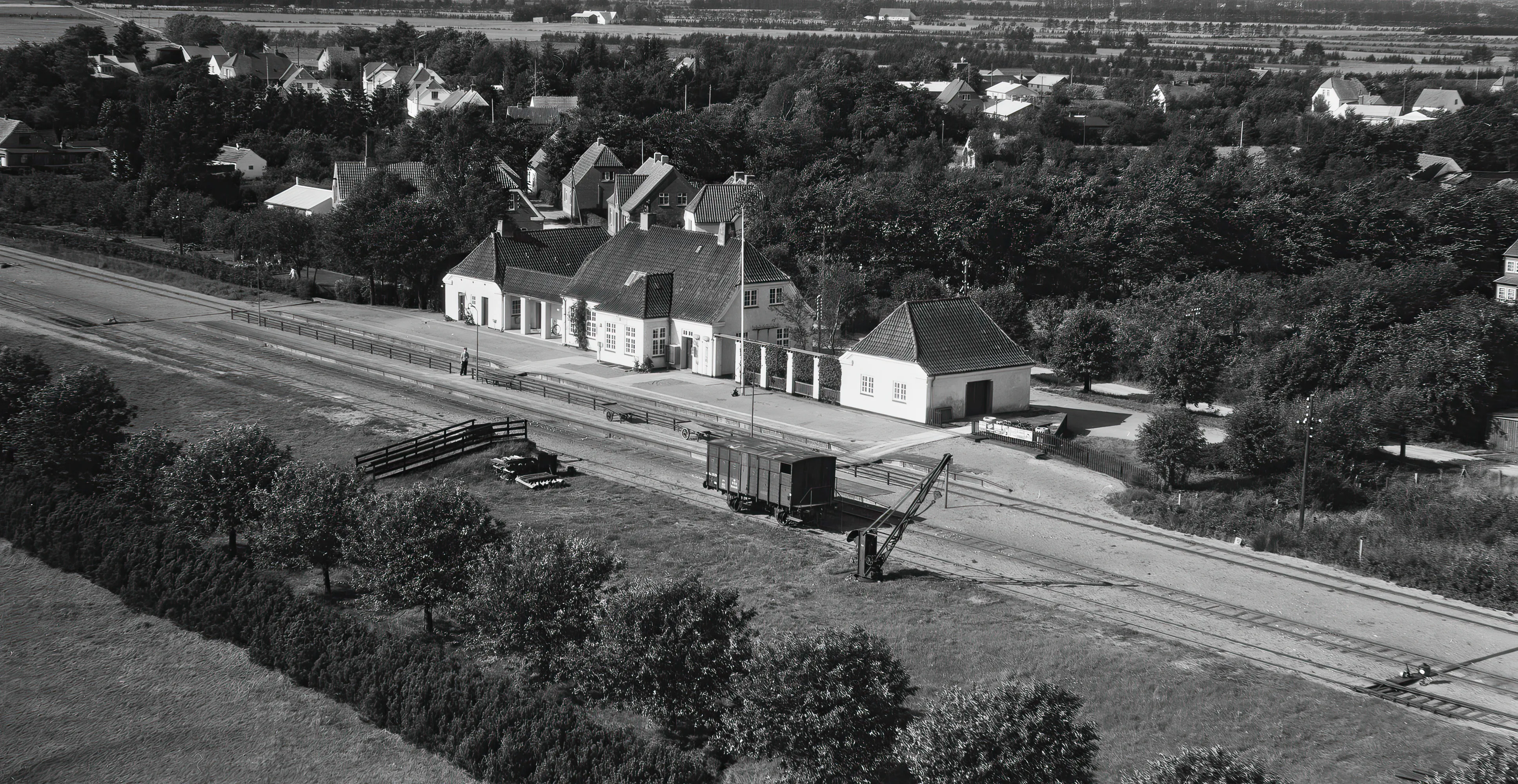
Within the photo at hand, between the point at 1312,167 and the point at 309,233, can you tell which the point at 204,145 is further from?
the point at 1312,167

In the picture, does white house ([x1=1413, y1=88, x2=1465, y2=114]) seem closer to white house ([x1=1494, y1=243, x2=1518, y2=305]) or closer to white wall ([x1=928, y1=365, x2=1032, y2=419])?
white house ([x1=1494, y1=243, x2=1518, y2=305])

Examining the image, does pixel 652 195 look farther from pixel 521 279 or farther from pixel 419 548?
pixel 419 548

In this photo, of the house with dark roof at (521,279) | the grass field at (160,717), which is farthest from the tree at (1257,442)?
the house with dark roof at (521,279)

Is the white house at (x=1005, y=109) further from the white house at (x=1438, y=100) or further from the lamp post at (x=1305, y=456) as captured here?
the lamp post at (x=1305, y=456)

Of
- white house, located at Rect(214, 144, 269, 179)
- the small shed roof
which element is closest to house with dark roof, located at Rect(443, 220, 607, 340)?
the small shed roof

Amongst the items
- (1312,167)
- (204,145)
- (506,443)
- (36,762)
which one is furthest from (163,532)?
(1312,167)

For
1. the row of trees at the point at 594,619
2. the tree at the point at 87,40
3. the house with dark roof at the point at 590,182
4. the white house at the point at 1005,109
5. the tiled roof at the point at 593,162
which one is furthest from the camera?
the tree at the point at 87,40
